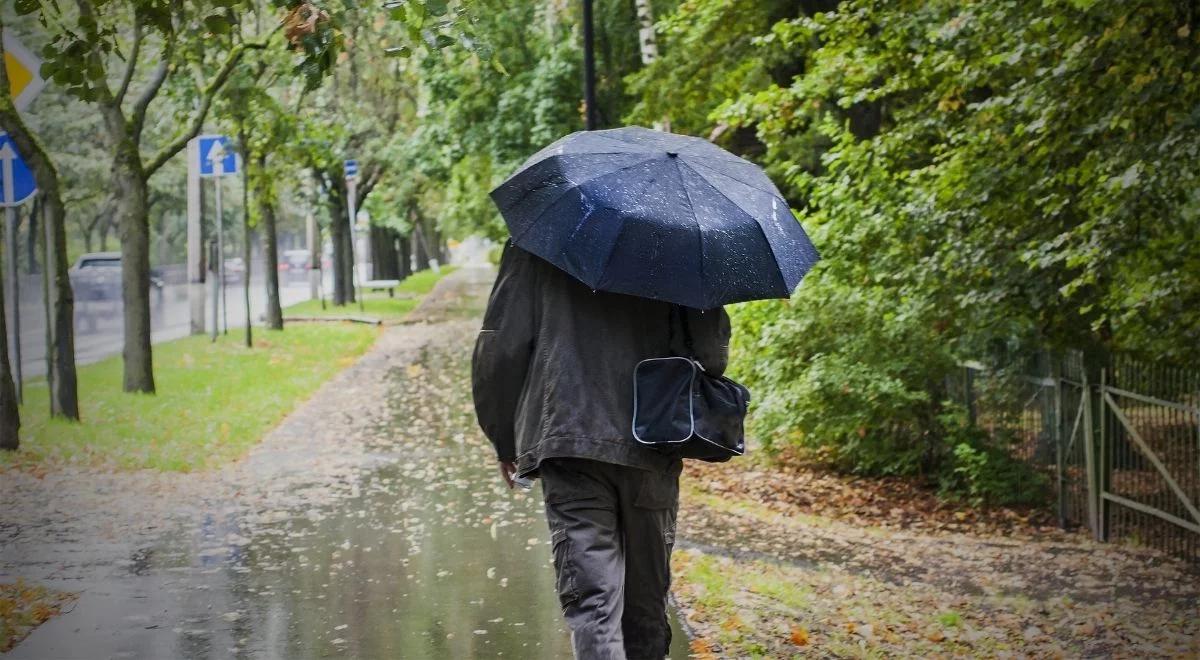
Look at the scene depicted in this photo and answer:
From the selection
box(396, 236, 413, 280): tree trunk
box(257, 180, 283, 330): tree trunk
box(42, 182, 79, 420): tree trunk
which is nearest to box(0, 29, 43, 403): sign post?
box(42, 182, 79, 420): tree trunk

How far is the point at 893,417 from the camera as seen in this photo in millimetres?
12305

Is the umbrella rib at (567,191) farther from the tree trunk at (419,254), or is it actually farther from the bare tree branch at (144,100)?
the tree trunk at (419,254)

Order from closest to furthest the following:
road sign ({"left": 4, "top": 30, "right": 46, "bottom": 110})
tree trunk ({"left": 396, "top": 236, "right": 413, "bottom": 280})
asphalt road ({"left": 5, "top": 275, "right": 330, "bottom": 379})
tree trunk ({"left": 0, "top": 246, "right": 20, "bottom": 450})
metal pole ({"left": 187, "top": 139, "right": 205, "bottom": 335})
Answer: road sign ({"left": 4, "top": 30, "right": 46, "bottom": 110}) < tree trunk ({"left": 0, "top": 246, "right": 20, "bottom": 450}) < metal pole ({"left": 187, "top": 139, "right": 205, "bottom": 335}) < asphalt road ({"left": 5, "top": 275, "right": 330, "bottom": 379}) < tree trunk ({"left": 396, "top": 236, "right": 413, "bottom": 280})

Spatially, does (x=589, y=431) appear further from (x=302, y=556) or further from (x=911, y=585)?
(x=302, y=556)

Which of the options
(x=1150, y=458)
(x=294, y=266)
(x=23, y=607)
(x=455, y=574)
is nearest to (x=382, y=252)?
(x=294, y=266)

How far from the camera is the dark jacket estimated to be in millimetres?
4164

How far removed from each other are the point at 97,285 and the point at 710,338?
37.3 metres

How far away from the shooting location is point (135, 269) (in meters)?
16.5

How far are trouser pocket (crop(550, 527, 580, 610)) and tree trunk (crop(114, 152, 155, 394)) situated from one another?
1334cm

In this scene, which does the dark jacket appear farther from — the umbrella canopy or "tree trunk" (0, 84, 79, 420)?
"tree trunk" (0, 84, 79, 420)

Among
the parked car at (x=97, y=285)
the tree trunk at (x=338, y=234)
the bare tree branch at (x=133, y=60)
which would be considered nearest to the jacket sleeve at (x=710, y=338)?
the bare tree branch at (x=133, y=60)

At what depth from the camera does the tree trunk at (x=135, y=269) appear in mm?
16266

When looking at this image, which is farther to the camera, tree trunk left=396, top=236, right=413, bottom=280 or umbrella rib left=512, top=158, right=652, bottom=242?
tree trunk left=396, top=236, right=413, bottom=280

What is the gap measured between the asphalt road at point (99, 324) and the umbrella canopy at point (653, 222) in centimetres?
1409
